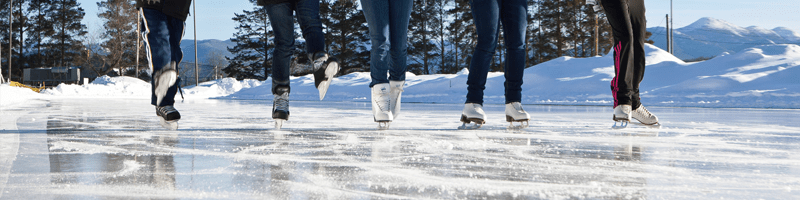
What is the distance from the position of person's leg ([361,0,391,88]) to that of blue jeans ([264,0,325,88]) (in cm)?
31

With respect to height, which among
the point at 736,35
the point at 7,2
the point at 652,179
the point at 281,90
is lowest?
the point at 652,179

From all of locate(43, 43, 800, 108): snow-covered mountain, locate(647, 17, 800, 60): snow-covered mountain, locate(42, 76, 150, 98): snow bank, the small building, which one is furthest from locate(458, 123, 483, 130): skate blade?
locate(647, 17, 800, 60): snow-covered mountain

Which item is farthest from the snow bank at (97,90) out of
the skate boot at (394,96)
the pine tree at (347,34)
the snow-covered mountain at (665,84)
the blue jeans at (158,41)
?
the pine tree at (347,34)

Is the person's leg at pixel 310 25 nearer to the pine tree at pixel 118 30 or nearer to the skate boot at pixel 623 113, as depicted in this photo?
the skate boot at pixel 623 113

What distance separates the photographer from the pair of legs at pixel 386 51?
11.0 feet

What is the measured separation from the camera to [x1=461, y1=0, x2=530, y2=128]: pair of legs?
3396 mm

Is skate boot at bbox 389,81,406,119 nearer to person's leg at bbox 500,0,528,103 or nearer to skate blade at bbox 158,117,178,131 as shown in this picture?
person's leg at bbox 500,0,528,103

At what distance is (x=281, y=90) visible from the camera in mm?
3459

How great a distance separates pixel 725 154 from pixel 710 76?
26.4 feet

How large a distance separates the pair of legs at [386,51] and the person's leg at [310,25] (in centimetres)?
30

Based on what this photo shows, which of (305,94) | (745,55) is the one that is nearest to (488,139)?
(745,55)

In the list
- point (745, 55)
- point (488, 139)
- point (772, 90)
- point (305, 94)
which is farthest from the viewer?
point (305, 94)

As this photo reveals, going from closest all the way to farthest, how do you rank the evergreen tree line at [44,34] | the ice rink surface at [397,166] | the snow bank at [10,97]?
the ice rink surface at [397,166]
the snow bank at [10,97]
the evergreen tree line at [44,34]

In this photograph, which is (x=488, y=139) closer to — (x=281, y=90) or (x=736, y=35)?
(x=281, y=90)
